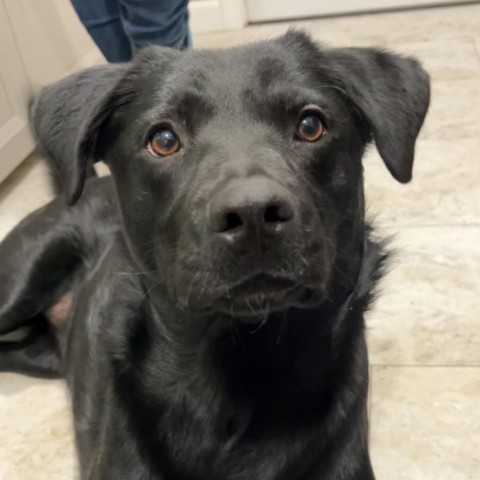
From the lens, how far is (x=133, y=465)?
4.26 ft

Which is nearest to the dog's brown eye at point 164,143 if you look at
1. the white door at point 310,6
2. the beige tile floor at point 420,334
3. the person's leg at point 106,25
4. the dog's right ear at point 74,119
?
the dog's right ear at point 74,119

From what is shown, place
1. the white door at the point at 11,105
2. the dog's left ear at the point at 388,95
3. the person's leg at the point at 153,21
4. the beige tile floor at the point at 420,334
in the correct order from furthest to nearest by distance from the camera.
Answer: the white door at the point at 11,105, the person's leg at the point at 153,21, the beige tile floor at the point at 420,334, the dog's left ear at the point at 388,95

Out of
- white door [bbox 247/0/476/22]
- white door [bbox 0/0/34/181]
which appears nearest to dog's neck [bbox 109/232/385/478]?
white door [bbox 0/0/34/181]

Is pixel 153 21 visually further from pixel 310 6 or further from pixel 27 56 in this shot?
pixel 310 6

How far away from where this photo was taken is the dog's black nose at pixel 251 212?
95 centimetres

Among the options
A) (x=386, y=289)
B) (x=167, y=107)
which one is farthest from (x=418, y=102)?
(x=386, y=289)

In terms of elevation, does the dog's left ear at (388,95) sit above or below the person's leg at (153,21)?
above

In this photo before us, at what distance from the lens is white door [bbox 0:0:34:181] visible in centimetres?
277

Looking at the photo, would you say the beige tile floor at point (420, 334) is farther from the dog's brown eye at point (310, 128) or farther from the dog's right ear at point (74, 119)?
the dog's right ear at point (74, 119)

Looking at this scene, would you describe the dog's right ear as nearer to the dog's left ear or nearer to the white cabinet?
the dog's left ear

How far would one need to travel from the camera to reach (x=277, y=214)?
980mm

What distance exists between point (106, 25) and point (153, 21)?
0.23 meters

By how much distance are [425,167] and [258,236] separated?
1760 mm

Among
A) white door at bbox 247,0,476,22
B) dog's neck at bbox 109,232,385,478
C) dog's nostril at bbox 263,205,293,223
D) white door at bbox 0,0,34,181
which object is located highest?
dog's nostril at bbox 263,205,293,223
